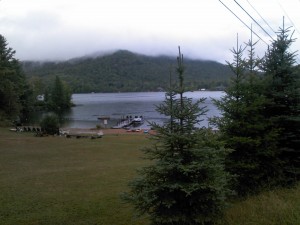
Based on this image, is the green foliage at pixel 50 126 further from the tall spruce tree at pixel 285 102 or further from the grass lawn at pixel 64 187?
the tall spruce tree at pixel 285 102

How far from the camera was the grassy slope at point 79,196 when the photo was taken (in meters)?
7.89

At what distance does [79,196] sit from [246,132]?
6.85m

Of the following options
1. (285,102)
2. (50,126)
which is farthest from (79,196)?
(50,126)

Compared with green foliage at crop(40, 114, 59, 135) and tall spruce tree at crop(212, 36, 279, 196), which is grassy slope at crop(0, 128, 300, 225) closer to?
tall spruce tree at crop(212, 36, 279, 196)

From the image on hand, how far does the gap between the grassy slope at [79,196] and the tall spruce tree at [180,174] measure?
0.93 metres

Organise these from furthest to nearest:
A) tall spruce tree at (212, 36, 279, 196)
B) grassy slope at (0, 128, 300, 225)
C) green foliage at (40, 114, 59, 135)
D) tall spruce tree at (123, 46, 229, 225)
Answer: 1. green foliage at (40, 114, 59, 135)
2. tall spruce tree at (212, 36, 279, 196)
3. grassy slope at (0, 128, 300, 225)
4. tall spruce tree at (123, 46, 229, 225)

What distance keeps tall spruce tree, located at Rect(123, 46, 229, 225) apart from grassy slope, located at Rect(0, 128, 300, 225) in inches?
36.7

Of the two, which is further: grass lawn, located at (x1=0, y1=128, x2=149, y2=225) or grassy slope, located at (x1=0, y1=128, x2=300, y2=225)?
grass lawn, located at (x1=0, y1=128, x2=149, y2=225)

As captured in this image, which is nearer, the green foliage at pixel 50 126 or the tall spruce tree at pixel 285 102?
the tall spruce tree at pixel 285 102

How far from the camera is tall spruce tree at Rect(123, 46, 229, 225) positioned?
7.21 meters

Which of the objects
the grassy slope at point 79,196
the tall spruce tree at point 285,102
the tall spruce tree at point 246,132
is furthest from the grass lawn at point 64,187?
the tall spruce tree at point 285,102

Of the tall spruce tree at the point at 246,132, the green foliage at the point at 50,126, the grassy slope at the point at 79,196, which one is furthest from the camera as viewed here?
the green foliage at the point at 50,126

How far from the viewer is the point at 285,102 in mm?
10914

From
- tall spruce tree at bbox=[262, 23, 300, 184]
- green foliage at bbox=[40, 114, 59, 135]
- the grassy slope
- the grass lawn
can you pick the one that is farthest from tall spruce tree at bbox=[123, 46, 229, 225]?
green foliage at bbox=[40, 114, 59, 135]
